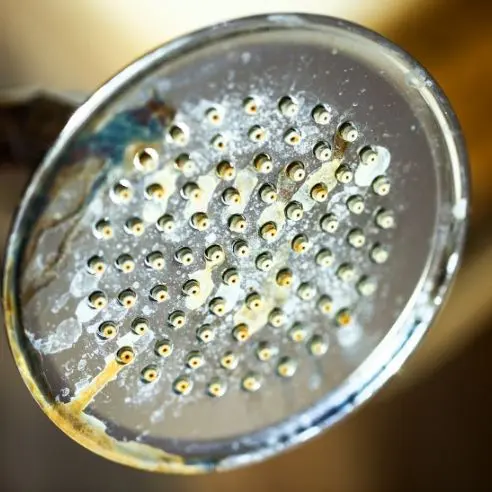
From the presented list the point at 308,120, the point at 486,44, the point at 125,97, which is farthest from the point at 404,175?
the point at 486,44

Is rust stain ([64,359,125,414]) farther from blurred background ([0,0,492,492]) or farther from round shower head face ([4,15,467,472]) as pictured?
blurred background ([0,0,492,492])

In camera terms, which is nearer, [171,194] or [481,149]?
[171,194]

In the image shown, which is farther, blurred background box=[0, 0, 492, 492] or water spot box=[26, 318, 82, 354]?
blurred background box=[0, 0, 492, 492]

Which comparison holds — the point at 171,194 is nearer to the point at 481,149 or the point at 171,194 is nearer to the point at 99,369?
the point at 99,369

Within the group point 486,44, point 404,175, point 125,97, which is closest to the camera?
point 125,97

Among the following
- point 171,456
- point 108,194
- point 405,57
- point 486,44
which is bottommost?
point 171,456

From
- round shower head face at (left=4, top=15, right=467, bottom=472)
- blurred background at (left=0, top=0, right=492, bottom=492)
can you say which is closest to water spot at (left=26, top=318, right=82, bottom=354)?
round shower head face at (left=4, top=15, right=467, bottom=472)
